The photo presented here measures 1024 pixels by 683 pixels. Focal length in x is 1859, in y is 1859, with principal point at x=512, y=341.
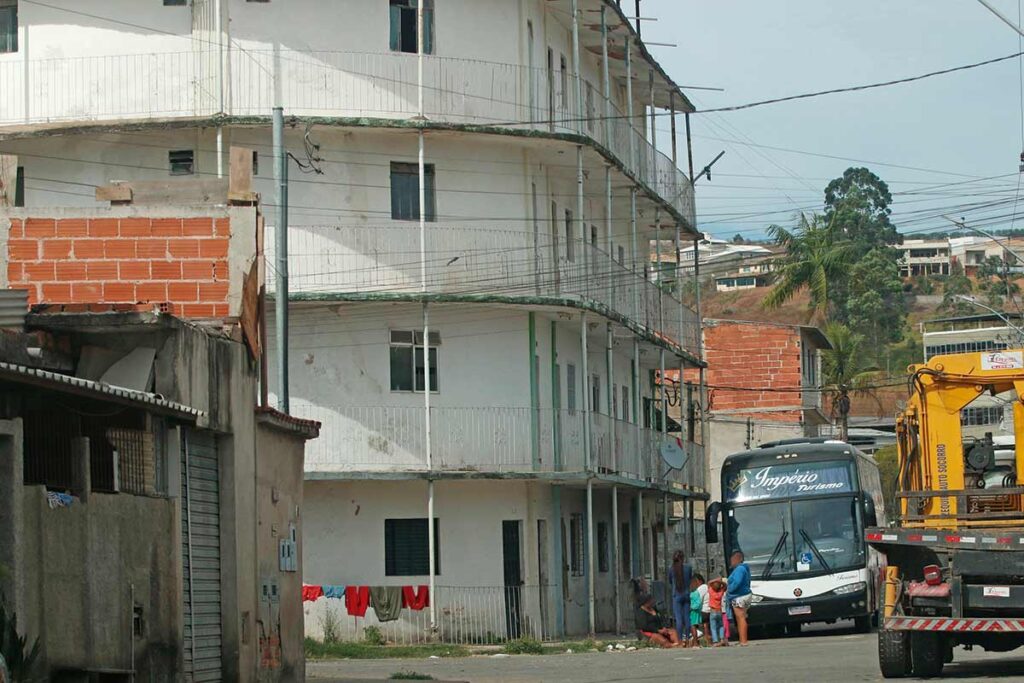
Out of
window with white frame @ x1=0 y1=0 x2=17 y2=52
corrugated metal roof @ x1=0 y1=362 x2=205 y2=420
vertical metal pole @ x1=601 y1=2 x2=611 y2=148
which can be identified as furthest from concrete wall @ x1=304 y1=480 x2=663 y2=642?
corrugated metal roof @ x1=0 y1=362 x2=205 y2=420

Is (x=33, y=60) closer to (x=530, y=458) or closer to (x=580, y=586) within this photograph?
(x=530, y=458)

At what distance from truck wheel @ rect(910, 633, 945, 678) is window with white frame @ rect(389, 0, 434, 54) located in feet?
65.3

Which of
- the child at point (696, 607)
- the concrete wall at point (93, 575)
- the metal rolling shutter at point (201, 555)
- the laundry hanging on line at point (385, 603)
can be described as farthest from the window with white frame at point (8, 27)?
the concrete wall at point (93, 575)

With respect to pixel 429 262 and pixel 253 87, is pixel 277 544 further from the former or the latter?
pixel 253 87

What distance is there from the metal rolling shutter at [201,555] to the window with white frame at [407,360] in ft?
55.2

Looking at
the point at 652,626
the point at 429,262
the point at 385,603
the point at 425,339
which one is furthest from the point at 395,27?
the point at 652,626

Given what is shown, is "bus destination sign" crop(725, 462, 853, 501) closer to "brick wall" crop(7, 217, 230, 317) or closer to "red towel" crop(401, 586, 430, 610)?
"red towel" crop(401, 586, 430, 610)

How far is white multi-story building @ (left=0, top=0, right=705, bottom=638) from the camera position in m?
35.4

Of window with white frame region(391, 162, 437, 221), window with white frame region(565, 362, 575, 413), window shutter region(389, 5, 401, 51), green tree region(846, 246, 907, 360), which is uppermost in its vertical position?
green tree region(846, 246, 907, 360)

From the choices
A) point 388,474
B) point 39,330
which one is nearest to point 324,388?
point 388,474

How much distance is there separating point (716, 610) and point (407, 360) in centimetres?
832

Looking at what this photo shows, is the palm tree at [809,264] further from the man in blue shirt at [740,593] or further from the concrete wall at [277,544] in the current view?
the concrete wall at [277,544]

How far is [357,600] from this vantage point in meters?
34.7

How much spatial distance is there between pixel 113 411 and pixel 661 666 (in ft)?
34.7
